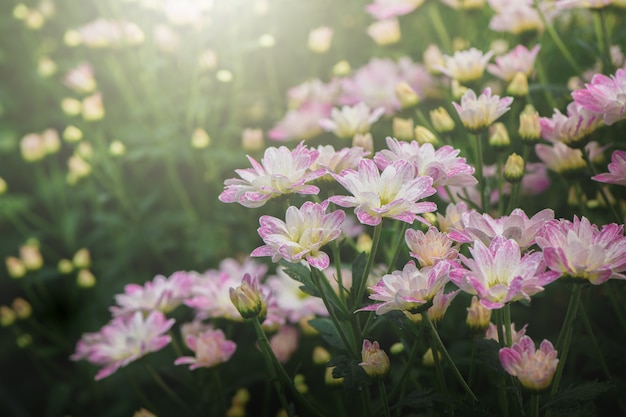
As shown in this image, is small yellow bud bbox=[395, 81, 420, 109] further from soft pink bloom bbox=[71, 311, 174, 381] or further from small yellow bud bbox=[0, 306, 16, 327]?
small yellow bud bbox=[0, 306, 16, 327]

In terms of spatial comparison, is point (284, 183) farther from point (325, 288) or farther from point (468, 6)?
point (468, 6)

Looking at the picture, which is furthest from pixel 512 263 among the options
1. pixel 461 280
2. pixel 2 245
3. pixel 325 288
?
pixel 2 245

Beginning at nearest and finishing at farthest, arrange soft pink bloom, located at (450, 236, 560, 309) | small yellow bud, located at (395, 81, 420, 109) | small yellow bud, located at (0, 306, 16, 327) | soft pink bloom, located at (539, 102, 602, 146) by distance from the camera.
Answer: soft pink bloom, located at (450, 236, 560, 309) → soft pink bloom, located at (539, 102, 602, 146) → small yellow bud, located at (395, 81, 420, 109) → small yellow bud, located at (0, 306, 16, 327)

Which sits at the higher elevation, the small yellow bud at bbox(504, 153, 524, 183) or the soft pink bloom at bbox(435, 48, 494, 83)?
the soft pink bloom at bbox(435, 48, 494, 83)

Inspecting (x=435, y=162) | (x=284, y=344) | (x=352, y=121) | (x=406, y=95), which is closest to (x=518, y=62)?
(x=406, y=95)

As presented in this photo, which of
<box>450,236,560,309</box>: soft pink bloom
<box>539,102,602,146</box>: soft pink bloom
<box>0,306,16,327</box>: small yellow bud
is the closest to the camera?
<box>450,236,560,309</box>: soft pink bloom

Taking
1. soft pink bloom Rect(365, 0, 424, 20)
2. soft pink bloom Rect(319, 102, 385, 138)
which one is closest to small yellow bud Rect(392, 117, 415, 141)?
soft pink bloom Rect(319, 102, 385, 138)

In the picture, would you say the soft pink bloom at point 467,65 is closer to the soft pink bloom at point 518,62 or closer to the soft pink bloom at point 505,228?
the soft pink bloom at point 518,62
